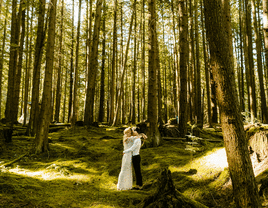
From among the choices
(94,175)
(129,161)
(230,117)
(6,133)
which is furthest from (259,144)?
(6,133)

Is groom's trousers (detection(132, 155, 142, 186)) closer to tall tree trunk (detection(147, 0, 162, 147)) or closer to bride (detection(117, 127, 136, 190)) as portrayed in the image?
bride (detection(117, 127, 136, 190))

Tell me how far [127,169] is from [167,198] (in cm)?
268

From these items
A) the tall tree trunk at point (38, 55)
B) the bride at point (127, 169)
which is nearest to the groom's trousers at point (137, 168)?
the bride at point (127, 169)

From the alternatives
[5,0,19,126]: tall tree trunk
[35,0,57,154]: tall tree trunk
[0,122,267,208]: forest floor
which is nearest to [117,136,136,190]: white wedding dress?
[0,122,267,208]: forest floor

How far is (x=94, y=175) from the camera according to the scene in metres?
6.19

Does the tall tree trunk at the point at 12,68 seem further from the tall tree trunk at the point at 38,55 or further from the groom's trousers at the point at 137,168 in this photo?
the groom's trousers at the point at 137,168

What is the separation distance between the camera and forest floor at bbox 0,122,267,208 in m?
4.02

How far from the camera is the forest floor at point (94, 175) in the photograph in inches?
158

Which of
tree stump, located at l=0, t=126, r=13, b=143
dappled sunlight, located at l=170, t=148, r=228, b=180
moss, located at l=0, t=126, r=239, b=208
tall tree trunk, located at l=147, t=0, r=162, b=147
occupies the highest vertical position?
tall tree trunk, located at l=147, t=0, r=162, b=147

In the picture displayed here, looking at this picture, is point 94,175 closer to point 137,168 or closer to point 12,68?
point 137,168

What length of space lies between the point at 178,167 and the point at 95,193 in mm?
2450

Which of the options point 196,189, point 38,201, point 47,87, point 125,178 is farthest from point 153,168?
point 47,87

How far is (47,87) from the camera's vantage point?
7977mm

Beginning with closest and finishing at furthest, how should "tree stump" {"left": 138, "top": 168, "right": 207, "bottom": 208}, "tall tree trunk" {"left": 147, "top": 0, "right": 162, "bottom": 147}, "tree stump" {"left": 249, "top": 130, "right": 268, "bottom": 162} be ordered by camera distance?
"tree stump" {"left": 138, "top": 168, "right": 207, "bottom": 208}
"tree stump" {"left": 249, "top": 130, "right": 268, "bottom": 162}
"tall tree trunk" {"left": 147, "top": 0, "right": 162, "bottom": 147}
